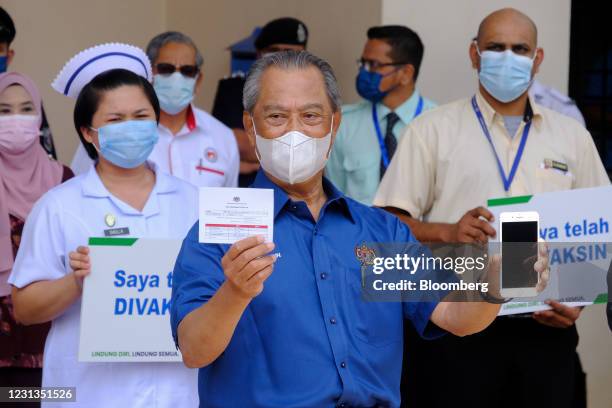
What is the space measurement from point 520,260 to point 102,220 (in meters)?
1.79

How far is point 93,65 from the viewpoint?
164 inches

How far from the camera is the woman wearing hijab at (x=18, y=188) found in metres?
4.43

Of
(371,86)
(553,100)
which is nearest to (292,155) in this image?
(371,86)

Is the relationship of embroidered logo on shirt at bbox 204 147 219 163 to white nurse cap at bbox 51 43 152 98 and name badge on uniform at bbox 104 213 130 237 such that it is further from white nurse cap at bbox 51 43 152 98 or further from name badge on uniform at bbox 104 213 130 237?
name badge on uniform at bbox 104 213 130 237

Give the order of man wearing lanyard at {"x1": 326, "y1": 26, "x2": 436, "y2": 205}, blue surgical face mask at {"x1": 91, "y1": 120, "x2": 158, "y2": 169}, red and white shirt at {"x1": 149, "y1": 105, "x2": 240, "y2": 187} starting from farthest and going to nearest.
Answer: man wearing lanyard at {"x1": 326, "y1": 26, "x2": 436, "y2": 205} < red and white shirt at {"x1": 149, "y1": 105, "x2": 240, "y2": 187} < blue surgical face mask at {"x1": 91, "y1": 120, "x2": 158, "y2": 169}

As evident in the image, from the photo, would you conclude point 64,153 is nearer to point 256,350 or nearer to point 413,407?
Answer: point 413,407

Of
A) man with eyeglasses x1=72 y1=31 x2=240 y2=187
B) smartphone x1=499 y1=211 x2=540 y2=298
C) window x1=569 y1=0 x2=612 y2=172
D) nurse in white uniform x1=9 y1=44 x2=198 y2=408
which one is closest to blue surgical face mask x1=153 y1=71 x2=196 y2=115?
man with eyeglasses x1=72 y1=31 x2=240 y2=187

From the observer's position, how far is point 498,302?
273cm

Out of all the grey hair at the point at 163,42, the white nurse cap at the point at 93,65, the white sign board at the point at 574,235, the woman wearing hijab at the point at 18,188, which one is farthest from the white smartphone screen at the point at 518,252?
the grey hair at the point at 163,42

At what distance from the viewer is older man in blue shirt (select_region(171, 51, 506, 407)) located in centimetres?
278

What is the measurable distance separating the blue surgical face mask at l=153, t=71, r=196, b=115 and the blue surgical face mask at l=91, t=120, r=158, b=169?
1532 mm

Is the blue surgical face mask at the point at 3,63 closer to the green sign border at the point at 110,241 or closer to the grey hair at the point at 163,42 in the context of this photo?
the grey hair at the point at 163,42

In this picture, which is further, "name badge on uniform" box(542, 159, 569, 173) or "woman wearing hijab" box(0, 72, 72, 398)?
"name badge on uniform" box(542, 159, 569, 173)

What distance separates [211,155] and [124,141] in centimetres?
159
